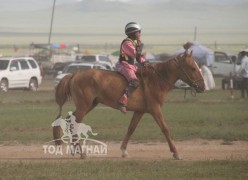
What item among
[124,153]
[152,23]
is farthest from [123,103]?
[152,23]

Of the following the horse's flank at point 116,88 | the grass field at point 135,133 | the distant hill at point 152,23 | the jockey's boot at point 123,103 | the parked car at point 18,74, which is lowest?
the distant hill at point 152,23

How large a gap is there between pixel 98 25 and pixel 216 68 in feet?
444

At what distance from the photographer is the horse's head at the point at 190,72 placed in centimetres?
1781

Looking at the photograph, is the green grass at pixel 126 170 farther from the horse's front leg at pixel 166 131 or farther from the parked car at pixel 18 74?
the parked car at pixel 18 74

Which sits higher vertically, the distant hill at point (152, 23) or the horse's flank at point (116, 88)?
the horse's flank at point (116, 88)

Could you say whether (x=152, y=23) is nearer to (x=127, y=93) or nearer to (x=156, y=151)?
(x=156, y=151)

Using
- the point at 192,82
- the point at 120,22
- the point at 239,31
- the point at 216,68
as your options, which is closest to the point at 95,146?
the point at 192,82

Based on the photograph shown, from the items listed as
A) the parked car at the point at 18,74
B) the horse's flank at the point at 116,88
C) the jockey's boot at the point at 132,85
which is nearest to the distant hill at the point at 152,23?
the parked car at the point at 18,74

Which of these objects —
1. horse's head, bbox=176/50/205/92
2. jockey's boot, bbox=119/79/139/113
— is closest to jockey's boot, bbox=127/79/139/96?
jockey's boot, bbox=119/79/139/113

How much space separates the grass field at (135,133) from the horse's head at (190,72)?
2045mm

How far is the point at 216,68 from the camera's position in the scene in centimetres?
6488

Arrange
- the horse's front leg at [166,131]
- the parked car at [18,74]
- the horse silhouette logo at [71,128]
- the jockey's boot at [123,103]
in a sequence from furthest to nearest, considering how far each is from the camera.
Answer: the parked car at [18,74] < the jockey's boot at [123,103] < the horse silhouette logo at [71,128] < the horse's front leg at [166,131]

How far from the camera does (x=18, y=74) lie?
45.5 meters

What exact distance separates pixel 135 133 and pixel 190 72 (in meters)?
4.61
